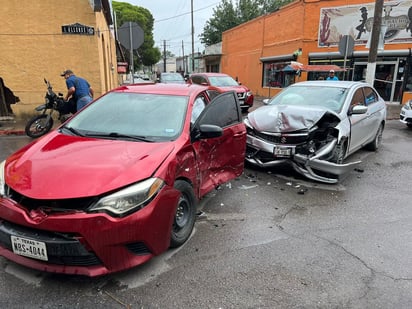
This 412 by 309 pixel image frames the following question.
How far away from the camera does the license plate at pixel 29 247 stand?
2.48 m

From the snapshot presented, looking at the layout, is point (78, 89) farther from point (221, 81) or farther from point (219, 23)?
point (219, 23)

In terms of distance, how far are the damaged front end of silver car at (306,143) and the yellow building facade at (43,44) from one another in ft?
23.4

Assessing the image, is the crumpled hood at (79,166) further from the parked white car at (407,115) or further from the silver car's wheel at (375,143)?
the parked white car at (407,115)

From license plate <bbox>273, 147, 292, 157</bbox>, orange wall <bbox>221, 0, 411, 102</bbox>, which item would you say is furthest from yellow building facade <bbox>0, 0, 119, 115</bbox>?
orange wall <bbox>221, 0, 411, 102</bbox>

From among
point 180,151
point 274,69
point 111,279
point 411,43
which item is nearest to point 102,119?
point 180,151

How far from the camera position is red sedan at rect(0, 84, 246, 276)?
248cm

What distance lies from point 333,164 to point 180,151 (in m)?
2.93

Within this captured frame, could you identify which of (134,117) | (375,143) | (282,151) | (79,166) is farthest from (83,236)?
(375,143)

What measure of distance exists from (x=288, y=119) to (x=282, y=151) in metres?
0.53

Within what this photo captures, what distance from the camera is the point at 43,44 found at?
10.1 m

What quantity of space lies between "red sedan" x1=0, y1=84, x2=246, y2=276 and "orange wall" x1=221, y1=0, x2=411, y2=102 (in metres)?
16.6

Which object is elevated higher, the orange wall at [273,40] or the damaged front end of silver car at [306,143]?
the orange wall at [273,40]

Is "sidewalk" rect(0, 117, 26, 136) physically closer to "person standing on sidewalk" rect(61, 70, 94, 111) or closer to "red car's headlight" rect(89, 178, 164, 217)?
"person standing on sidewalk" rect(61, 70, 94, 111)

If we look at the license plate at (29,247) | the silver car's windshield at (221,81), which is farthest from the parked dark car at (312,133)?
the silver car's windshield at (221,81)
